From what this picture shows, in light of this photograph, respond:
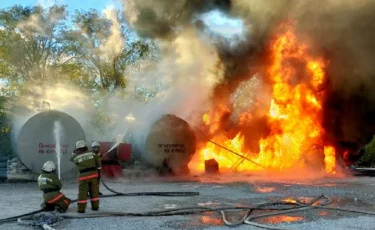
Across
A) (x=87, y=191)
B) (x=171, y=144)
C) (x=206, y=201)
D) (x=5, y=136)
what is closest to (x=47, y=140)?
(x=171, y=144)

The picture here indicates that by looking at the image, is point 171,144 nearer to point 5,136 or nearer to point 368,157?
point 368,157

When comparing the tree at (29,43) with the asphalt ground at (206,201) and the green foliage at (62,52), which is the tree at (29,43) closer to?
the green foliage at (62,52)

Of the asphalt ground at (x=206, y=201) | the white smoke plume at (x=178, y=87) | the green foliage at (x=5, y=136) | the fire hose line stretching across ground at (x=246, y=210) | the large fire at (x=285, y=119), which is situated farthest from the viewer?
the green foliage at (x=5, y=136)

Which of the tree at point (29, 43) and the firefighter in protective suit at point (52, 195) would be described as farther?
the tree at point (29, 43)

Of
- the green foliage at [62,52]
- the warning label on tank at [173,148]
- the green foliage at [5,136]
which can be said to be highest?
the green foliage at [62,52]

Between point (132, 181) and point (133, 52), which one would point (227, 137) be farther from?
point (133, 52)

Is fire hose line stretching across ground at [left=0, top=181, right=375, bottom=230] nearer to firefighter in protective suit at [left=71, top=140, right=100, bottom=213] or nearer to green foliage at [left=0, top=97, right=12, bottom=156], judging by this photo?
firefighter in protective suit at [left=71, top=140, right=100, bottom=213]

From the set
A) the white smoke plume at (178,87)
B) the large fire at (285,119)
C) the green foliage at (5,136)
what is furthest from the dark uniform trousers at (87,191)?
the green foliage at (5,136)

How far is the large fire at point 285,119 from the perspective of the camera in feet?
60.0

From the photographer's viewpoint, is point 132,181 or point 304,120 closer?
point 132,181

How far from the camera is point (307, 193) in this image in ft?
36.3

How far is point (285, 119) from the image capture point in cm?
1861

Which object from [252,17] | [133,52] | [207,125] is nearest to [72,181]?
[207,125]

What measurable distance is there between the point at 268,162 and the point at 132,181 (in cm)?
667
